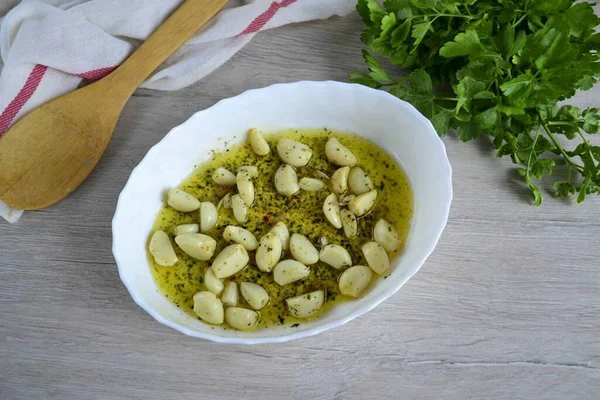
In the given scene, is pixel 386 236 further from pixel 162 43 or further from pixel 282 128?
pixel 162 43

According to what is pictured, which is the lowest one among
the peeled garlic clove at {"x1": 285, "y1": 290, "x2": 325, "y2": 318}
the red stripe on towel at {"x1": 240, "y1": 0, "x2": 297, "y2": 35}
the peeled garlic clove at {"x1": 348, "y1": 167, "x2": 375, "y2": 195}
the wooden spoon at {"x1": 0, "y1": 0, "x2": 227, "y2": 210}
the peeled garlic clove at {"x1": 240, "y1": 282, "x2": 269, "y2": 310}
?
the peeled garlic clove at {"x1": 285, "y1": 290, "x2": 325, "y2": 318}

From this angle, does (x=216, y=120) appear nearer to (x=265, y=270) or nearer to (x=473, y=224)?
(x=265, y=270)

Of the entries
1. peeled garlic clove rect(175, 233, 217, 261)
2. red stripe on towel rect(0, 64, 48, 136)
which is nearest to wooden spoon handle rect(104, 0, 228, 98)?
red stripe on towel rect(0, 64, 48, 136)

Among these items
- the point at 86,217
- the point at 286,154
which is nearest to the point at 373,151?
the point at 286,154

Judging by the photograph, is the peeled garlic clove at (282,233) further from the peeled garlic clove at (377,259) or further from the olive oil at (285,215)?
the peeled garlic clove at (377,259)

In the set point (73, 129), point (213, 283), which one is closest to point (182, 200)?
point (213, 283)

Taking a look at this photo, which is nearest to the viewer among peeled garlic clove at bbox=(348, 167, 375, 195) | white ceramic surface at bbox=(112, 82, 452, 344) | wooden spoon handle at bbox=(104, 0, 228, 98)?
white ceramic surface at bbox=(112, 82, 452, 344)

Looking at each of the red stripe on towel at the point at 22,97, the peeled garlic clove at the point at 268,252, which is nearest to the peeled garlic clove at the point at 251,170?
the peeled garlic clove at the point at 268,252

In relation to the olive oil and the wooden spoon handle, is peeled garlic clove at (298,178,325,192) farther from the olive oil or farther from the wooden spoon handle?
the wooden spoon handle
